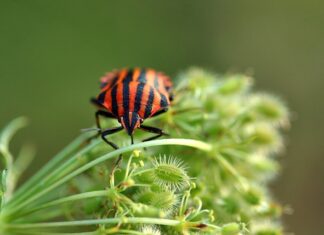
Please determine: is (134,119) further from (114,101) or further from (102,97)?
(102,97)

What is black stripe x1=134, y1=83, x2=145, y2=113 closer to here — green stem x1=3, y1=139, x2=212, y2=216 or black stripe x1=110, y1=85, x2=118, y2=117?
black stripe x1=110, y1=85, x2=118, y2=117

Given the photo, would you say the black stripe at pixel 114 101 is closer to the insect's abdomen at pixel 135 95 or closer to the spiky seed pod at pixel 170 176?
the insect's abdomen at pixel 135 95

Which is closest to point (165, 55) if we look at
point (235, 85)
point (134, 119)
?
point (235, 85)

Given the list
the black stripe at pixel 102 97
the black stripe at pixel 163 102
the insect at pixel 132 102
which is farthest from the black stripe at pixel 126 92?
the black stripe at pixel 163 102

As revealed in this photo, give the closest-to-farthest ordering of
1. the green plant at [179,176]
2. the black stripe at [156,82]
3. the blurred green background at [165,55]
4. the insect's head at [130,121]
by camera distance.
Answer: the green plant at [179,176] → the insect's head at [130,121] → the black stripe at [156,82] → the blurred green background at [165,55]

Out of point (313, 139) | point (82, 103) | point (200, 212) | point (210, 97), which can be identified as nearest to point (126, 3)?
point (82, 103)

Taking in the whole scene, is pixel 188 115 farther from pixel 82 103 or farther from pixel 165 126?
pixel 82 103

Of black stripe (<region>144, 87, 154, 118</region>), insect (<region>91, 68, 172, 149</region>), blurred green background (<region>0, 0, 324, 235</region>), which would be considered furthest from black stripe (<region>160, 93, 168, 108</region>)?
blurred green background (<region>0, 0, 324, 235</region>)
